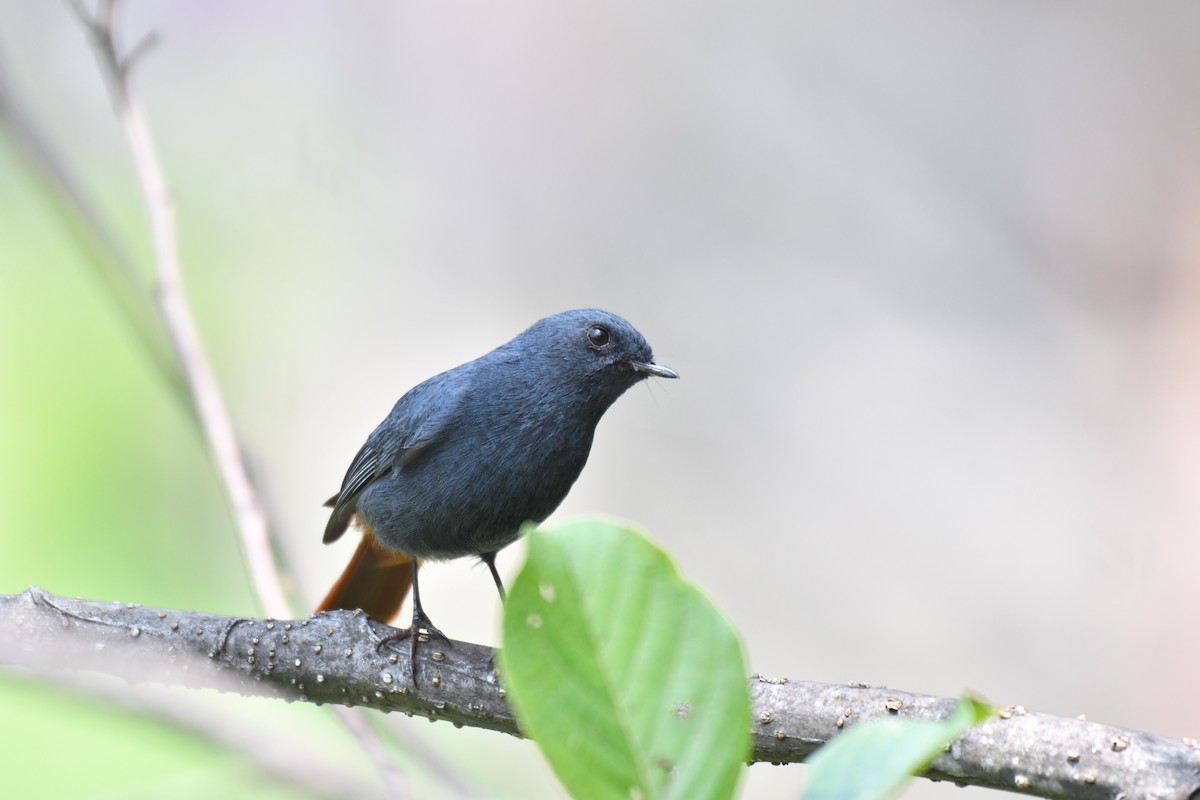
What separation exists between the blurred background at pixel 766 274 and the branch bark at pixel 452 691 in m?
3.17

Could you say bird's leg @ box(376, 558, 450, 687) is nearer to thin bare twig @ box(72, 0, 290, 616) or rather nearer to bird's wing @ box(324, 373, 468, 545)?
thin bare twig @ box(72, 0, 290, 616)

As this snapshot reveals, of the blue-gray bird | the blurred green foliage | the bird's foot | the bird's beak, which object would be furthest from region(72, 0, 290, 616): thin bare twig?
the blurred green foliage

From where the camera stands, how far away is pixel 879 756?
0.89m

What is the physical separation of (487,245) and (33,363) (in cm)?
279

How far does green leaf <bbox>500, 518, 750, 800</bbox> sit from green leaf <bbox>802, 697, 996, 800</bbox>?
0.07 metres

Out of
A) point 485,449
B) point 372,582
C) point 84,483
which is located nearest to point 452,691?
point 485,449

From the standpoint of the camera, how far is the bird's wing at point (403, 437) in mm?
3572

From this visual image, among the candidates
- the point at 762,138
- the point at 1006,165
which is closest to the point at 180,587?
the point at 762,138

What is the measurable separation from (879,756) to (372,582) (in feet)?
10.7

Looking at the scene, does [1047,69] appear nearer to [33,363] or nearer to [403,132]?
[403,132]

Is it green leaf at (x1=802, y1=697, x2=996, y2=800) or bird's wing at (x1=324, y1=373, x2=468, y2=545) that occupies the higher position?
green leaf at (x1=802, y1=697, x2=996, y2=800)

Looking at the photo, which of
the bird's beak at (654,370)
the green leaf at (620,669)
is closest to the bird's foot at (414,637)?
the bird's beak at (654,370)

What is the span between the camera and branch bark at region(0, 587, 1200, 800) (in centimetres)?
201

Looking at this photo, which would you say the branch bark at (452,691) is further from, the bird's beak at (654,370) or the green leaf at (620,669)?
the bird's beak at (654,370)
